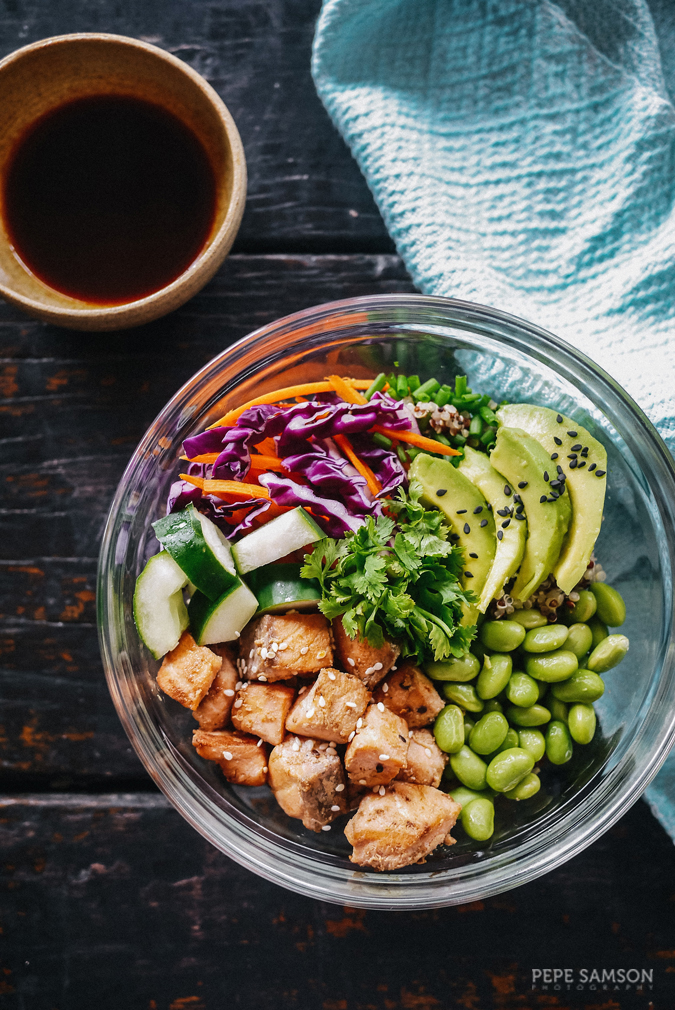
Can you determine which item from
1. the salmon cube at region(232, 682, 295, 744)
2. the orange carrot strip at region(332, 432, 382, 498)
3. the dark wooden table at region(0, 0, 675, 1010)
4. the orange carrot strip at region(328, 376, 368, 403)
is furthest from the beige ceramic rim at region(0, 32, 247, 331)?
the salmon cube at region(232, 682, 295, 744)

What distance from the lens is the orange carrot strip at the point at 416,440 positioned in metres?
1.76

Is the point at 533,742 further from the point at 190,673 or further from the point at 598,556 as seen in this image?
the point at 190,673

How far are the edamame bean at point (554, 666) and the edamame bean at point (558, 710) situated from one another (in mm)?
94

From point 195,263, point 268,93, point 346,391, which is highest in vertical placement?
point 268,93

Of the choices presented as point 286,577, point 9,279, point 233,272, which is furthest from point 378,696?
point 9,279

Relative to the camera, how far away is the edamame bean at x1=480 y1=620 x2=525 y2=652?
5.47 feet

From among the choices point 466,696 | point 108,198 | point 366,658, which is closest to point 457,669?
point 466,696

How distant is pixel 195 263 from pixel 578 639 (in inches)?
54.6

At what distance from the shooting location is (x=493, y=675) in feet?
5.49

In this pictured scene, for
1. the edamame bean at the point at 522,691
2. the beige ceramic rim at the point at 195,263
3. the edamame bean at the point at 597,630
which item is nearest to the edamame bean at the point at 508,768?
the edamame bean at the point at 522,691

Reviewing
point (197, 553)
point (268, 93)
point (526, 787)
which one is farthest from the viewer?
point (268, 93)

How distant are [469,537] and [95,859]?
1489 millimetres

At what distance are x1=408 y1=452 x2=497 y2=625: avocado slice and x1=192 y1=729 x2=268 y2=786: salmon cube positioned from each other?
2.21 ft

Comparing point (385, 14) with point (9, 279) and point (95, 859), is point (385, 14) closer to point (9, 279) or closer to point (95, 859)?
point (9, 279)
